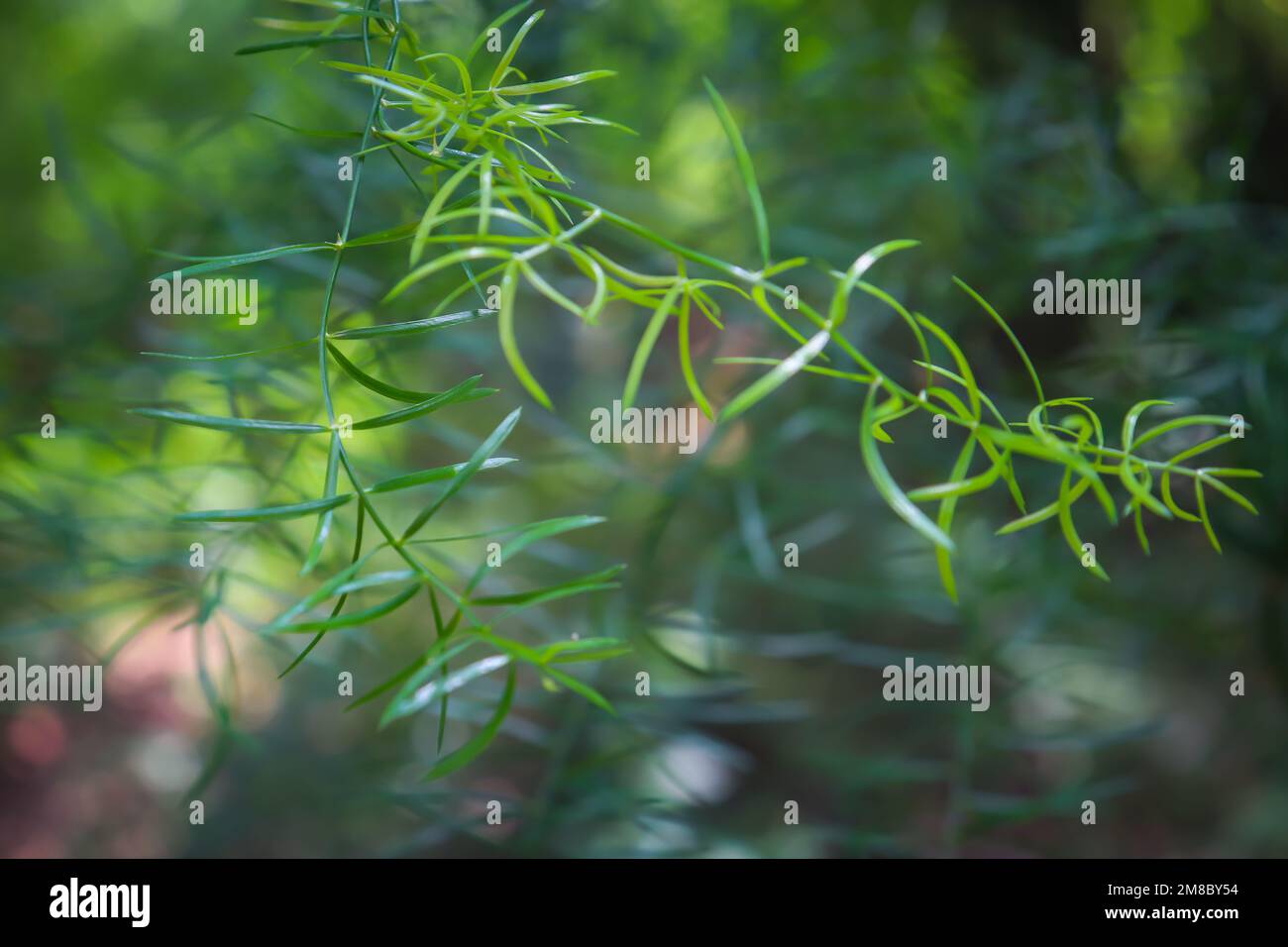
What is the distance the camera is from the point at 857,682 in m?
0.75

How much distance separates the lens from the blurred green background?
0.43 metres

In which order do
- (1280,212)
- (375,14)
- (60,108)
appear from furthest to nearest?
(60,108) → (1280,212) → (375,14)

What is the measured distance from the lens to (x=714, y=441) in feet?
1.35

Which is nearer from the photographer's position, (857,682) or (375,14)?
(375,14)

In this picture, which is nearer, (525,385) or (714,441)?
(525,385)

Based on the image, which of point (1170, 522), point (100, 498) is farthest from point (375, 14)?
point (1170, 522)

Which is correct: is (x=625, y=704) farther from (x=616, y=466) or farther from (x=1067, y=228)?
(x=1067, y=228)

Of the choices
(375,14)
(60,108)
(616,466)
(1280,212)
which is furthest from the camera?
(60,108)

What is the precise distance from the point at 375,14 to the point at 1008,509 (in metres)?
0.52

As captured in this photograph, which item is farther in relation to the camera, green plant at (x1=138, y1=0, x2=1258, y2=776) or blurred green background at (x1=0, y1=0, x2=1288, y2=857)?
blurred green background at (x1=0, y1=0, x2=1288, y2=857)

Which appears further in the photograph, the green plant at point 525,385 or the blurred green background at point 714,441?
the blurred green background at point 714,441

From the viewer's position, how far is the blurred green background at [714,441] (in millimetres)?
427

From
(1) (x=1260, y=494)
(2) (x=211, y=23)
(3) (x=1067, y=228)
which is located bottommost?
(1) (x=1260, y=494)

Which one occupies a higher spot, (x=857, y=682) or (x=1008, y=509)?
(x=1008, y=509)
